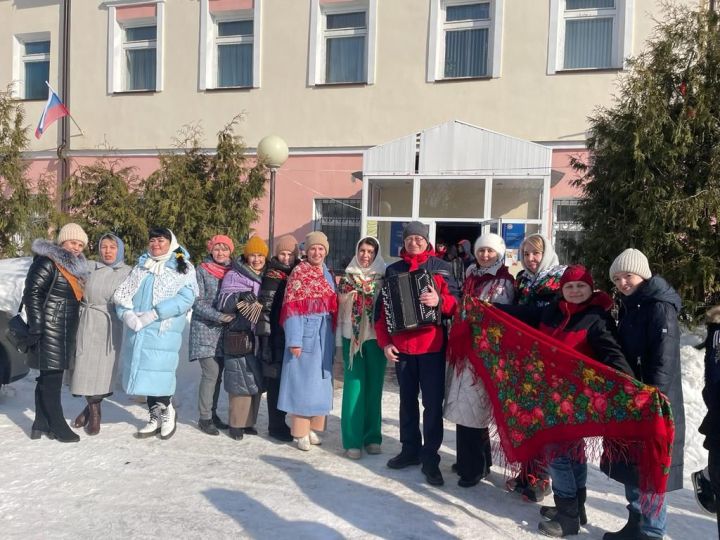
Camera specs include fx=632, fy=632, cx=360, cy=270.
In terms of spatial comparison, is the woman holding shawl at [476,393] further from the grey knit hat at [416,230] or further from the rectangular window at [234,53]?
the rectangular window at [234,53]

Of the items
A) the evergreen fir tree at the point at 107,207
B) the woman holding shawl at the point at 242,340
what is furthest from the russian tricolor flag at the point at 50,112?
the woman holding shawl at the point at 242,340

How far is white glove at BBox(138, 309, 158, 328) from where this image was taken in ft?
15.8

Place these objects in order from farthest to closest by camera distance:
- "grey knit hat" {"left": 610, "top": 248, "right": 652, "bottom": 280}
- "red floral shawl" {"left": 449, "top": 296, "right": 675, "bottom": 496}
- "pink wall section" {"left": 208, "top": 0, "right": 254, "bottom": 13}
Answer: "pink wall section" {"left": 208, "top": 0, "right": 254, "bottom": 13}
"grey knit hat" {"left": 610, "top": 248, "right": 652, "bottom": 280}
"red floral shawl" {"left": 449, "top": 296, "right": 675, "bottom": 496}

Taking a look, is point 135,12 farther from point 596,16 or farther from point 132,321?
point 132,321

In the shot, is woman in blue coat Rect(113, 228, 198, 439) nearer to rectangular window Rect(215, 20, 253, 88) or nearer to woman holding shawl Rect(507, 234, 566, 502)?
woman holding shawl Rect(507, 234, 566, 502)

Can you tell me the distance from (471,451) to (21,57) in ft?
47.1

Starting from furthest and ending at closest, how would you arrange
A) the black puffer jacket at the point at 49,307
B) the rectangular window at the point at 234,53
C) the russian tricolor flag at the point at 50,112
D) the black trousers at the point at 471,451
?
the rectangular window at the point at 234,53 < the russian tricolor flag at the point at 50,112 < the black puffer jacket at the point at 49,307 < the black trousers at the point at 471,451

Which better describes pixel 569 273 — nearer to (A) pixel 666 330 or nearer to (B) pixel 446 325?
(A) pixel 666 330

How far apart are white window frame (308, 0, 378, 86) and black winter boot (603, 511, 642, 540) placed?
31.3ft

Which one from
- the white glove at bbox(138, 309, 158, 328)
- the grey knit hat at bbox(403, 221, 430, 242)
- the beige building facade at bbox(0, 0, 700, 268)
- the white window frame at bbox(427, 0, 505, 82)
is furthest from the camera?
the white window frame at bbox(427, 0, 505, 82)

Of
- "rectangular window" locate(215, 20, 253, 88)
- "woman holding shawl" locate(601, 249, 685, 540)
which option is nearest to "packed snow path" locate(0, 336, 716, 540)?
"woman holding shawl" locate(601, 249, 685, 540)

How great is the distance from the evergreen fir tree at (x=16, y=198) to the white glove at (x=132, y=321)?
623cm

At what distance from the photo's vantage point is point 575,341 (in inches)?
135

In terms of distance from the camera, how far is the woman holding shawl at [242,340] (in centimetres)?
488
